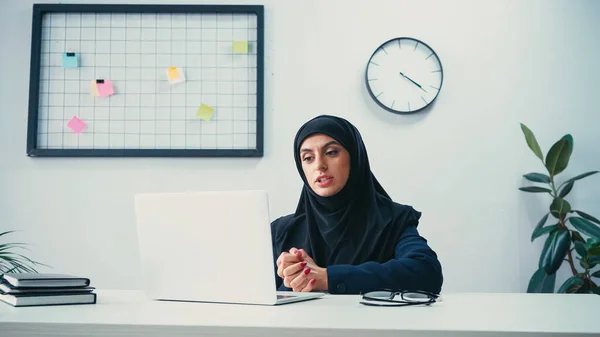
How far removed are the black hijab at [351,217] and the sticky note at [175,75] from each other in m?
0.97

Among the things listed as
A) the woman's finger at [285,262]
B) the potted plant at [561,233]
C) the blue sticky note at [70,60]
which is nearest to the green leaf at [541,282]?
the potted plant at [561,233]

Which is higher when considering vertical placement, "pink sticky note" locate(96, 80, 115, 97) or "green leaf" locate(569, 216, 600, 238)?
"pink sticky note" locate(96, 80, 115, 97)

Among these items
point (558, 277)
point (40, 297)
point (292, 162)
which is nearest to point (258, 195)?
point (40, 297)

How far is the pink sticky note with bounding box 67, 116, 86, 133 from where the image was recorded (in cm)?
272

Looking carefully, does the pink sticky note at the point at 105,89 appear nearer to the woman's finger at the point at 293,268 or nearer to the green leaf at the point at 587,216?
the woman's finger at the point at 293,268

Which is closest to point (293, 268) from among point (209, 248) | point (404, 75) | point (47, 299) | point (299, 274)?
point (299, 274)

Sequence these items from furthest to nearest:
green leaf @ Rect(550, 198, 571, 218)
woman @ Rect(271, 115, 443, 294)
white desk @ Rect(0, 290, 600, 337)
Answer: green leaf @ Rect(550, 198, 571, 218) < woman @ Rect(271, 115, 443, 294) < white desk @ Rect(0, 290, 600, 337)

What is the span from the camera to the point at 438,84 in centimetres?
268

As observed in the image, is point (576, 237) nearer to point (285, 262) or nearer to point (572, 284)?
point (572, 284)

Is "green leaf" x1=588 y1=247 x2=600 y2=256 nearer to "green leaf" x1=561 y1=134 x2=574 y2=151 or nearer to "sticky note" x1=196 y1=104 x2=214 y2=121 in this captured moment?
"green leaf" x1=561 y1=134 x2=574 y2=151

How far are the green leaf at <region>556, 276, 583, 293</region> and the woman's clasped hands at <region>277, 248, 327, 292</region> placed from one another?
140 centimetres

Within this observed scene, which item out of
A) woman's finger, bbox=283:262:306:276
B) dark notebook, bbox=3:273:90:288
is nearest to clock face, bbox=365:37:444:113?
woman's finger, bbox=283:262:306:276

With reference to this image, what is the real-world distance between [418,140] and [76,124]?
1578 mm

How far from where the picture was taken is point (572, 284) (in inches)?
94.7
